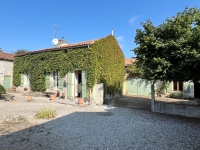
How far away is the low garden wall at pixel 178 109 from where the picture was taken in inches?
322

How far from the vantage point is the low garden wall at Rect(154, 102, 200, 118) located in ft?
26.9

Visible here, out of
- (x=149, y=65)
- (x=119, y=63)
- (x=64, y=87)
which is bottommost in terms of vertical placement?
(x=64, y=87)

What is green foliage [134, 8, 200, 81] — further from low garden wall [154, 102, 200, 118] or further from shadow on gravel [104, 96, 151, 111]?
shadow on gravel [104, 96, 151, 111]

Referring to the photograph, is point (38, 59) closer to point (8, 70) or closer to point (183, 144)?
point (8, 70)

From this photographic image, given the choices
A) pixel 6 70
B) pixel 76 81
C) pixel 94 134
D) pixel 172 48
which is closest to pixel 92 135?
pixel 94 134

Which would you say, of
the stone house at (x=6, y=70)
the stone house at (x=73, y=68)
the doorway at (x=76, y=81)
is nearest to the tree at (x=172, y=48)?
the stone house at (x=73, y=68)

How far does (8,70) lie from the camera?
18.9 m

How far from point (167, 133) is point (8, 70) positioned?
19493 mm

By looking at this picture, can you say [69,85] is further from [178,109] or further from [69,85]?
[178,109]

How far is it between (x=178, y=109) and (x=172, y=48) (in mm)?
3567

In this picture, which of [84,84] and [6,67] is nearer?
[84,84]

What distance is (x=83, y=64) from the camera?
12672mm

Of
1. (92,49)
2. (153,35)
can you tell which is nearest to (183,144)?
(153,35)

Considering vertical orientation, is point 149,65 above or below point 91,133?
above
